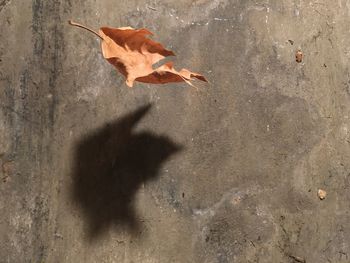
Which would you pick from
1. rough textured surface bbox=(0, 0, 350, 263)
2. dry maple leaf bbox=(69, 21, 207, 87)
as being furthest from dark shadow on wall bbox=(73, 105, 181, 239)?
dry maple leaf bbox=(69, 21, 207, 87)

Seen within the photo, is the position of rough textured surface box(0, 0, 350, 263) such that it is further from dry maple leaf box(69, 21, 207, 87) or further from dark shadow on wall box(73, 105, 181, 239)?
dry maple leaf box(69, 21, 207, 87)

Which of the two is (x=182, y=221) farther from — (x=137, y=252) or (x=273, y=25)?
(x=273, y=25)

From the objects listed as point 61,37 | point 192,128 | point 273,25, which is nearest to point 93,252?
point 192,128

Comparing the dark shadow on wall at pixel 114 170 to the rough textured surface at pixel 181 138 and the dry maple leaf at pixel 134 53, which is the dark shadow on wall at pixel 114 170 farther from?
the dry maple leaf at pixel 134 53

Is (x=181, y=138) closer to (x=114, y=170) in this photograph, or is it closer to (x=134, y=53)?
(x=114, y=170)

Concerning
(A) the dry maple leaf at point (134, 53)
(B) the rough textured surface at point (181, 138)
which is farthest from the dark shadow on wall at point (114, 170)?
(A) the dry maple leaf at point (134, 53)

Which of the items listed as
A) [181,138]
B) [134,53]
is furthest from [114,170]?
[134,53]
